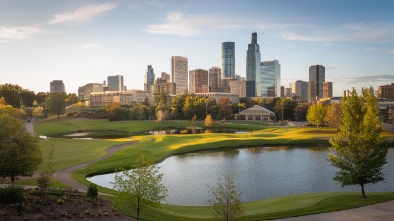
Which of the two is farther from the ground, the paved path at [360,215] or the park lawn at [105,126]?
the park lawn at [105,126]

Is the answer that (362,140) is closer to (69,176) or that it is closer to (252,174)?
(252,174)

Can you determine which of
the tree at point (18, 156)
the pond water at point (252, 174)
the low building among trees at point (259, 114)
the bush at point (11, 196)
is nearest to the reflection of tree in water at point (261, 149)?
the pond water at point (252, 174)

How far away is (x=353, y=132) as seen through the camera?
30859 millimetres

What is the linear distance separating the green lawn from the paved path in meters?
0.88

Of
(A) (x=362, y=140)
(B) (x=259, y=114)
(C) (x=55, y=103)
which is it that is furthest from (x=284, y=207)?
(C) (x=55, y=103)

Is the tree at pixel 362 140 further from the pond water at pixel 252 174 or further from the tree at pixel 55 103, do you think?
the tree at pixel 55 103

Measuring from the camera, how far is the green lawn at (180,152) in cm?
2839

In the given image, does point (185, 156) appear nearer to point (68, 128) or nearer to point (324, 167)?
point (324, 167)

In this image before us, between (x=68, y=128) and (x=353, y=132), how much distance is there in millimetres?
108823

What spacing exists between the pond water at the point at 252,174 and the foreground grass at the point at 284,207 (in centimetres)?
371

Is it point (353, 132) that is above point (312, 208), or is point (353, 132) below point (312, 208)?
above

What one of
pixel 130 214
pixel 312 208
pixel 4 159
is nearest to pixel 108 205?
pixel 130 214

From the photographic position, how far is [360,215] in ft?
84.2

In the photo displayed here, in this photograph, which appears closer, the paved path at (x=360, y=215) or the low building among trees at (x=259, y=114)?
the paved path at (x=360, y=215)
